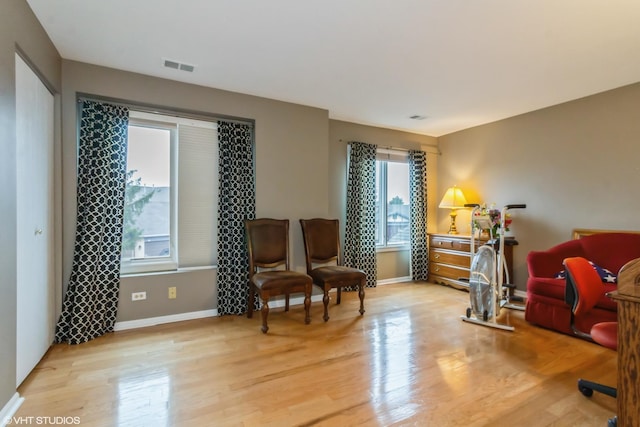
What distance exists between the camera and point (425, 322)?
3.30 metres

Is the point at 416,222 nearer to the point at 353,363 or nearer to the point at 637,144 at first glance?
the point at 637,144

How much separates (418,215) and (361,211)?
3.77 ft

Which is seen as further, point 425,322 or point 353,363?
point 425,322

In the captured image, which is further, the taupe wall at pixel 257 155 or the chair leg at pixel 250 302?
the chair leg at pixel 250 302

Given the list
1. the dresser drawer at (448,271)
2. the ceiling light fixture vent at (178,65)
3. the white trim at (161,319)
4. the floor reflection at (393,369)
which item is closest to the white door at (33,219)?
the white trim at (161,319)

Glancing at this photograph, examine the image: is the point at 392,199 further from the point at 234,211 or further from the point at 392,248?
the point at 234,211

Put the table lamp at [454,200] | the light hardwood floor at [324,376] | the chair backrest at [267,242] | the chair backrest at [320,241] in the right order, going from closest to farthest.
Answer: the light hardwood floor at [324,376] < the chair backrest at [267,242] < the chair backrest at [320,241] < the table lamp at [454,200]

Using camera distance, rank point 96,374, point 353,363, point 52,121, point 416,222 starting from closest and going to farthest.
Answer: point 96,374 < point 353,363 < point 52,121 < point 416,222

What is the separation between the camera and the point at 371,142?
4902 millimetres

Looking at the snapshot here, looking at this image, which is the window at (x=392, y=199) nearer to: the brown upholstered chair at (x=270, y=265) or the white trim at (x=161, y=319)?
the brown upholstered chair at (x=270, y=265)

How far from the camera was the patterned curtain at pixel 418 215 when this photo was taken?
16.8 ft

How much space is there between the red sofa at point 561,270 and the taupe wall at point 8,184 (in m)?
4.24

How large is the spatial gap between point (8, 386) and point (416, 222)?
15.8 feet

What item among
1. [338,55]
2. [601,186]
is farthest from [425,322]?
[338,55]
